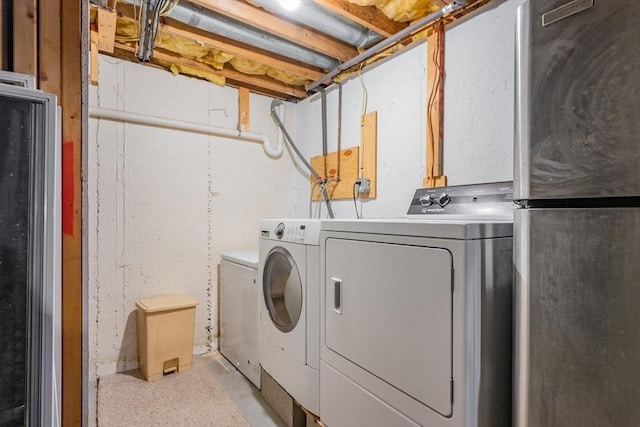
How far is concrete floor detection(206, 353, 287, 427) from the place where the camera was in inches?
73.0

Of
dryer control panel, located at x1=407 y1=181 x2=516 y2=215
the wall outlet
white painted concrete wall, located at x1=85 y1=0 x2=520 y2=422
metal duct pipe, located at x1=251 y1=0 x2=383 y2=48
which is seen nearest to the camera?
dryer control panel, located at x1=407 y1=181 x2=516 y2=215

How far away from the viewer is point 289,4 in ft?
5.90

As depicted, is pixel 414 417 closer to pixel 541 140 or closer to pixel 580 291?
pixel 580 291

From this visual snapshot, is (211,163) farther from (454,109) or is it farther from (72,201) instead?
(454,109)

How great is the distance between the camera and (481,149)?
1758 mm

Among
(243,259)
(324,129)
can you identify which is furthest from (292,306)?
(324,129)

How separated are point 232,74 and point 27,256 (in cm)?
234

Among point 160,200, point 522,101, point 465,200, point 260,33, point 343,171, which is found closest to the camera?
point 522,101

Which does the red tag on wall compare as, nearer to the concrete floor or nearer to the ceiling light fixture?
the ceiling light fixture

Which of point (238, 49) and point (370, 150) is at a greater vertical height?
point (238, 49)

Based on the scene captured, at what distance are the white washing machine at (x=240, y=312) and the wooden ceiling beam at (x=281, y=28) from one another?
1.52m

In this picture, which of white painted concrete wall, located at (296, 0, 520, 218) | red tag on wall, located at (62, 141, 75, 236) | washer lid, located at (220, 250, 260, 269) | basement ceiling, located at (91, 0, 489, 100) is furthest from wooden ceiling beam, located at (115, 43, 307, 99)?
red tag on wall, located at (62, 141, 75, 236)

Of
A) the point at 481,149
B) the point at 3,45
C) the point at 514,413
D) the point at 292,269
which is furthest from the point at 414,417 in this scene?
the point at 3,45

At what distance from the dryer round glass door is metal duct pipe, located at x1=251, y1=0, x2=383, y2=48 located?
141cm
